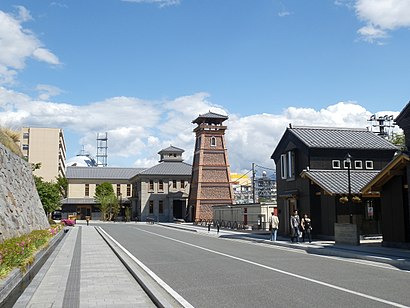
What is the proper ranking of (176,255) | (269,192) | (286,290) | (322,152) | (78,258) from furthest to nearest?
Result: (269,192)
(322,152)
(176,255)
(78,258)
(286,290)

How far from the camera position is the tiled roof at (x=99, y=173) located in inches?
3875

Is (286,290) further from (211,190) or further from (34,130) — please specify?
(34,130)

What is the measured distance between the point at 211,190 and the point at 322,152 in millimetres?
38665

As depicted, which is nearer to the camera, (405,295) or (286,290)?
(405,295)

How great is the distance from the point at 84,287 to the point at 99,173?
299ft

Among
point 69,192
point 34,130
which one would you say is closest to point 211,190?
point 69,192

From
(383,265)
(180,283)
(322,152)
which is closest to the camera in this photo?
(180,283)

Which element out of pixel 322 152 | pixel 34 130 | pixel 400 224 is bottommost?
pixel 400 224

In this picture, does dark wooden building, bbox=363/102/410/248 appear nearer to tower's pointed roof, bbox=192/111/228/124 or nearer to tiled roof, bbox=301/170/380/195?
tiled roof, bbox=301/170/380/195

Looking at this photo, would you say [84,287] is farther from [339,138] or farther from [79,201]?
[79,201]

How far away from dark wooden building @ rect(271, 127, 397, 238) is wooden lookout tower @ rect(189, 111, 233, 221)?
32744 mm

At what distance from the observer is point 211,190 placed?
6712 cm

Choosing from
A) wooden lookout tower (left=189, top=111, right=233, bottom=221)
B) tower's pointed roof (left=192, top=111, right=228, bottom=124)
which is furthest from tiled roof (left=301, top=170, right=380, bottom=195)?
tower's pointed roof (left=192, top=111, right=228, bottom=124)

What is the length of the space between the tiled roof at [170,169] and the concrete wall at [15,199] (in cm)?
5176
